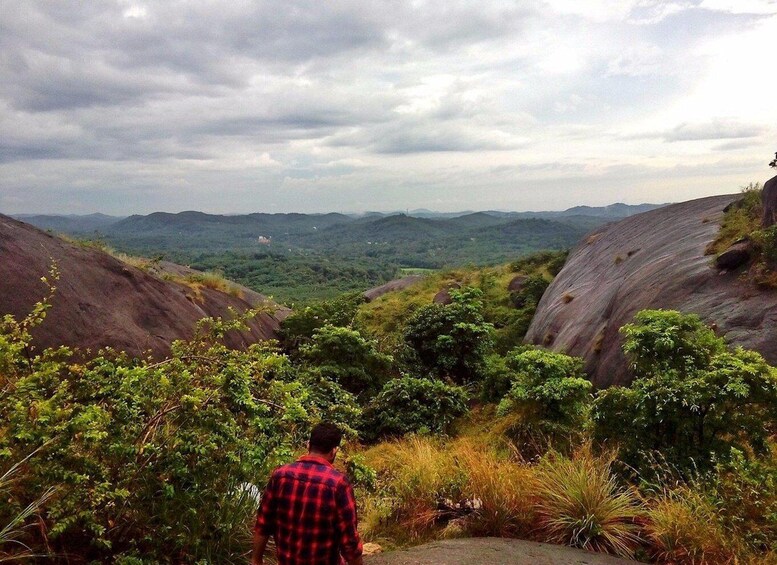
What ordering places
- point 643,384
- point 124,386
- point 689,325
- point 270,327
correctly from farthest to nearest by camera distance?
point 270,327
point 689,325
point 643,384
point 124,386

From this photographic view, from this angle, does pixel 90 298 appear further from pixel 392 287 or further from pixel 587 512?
Answer: pixel 392 287

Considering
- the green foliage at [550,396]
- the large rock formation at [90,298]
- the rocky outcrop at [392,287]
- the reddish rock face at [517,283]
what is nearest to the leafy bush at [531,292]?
the reddish rock face at [517,283]

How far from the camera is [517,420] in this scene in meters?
9.31

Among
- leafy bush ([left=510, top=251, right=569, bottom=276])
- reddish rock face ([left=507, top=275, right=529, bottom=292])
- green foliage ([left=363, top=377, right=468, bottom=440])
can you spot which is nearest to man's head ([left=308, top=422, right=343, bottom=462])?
green foliage ([left=363, top=377, right=468, bottom=440])

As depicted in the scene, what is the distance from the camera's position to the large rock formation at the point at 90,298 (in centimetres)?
899

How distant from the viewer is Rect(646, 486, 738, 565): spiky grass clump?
4195mm

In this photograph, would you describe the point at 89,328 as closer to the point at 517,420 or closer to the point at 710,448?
the point at 517,420

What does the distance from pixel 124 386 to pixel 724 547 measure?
5371 mm

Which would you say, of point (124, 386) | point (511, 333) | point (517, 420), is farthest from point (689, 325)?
point (511, 333)

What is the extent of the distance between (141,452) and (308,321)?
11987mm

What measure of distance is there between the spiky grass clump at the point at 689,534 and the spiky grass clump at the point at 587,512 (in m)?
0.20

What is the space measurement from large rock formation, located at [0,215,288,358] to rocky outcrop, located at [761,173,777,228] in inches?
484

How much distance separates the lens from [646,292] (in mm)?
12883

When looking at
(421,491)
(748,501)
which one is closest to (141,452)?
(421,491)
